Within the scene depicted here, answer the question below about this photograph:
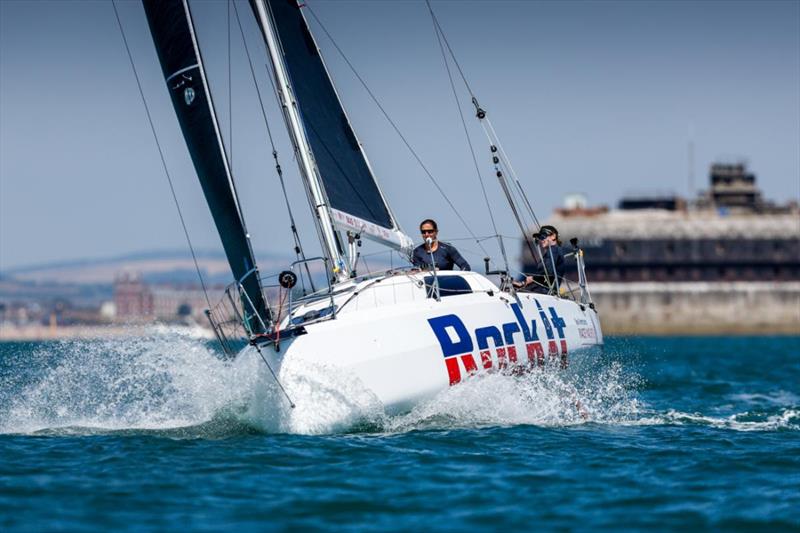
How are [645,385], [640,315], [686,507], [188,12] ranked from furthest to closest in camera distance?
1. [640,315]
2. [645,385]
3. [188,12]
4. [686,507]

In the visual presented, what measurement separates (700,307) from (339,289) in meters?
63.0

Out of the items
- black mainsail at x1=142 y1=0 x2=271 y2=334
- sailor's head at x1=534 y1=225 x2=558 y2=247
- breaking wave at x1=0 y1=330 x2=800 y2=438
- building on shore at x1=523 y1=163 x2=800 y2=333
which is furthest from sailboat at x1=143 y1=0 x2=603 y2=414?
building on shore at x1=523 y1=163 x2=800 y2=333

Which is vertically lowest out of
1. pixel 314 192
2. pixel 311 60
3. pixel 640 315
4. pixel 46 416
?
pixel 640 315

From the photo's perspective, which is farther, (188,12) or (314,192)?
(314,192)

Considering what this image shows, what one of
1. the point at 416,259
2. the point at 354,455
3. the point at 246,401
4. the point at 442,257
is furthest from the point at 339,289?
the point at 354,455

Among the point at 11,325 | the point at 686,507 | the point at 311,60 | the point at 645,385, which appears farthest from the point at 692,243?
the point at 11,325

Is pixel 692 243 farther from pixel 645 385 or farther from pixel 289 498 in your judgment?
pixel 289 498

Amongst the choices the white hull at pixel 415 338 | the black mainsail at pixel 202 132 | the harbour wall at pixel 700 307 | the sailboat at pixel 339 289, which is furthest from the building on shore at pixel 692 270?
the black mainsail at pixel 202 132

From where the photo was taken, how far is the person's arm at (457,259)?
1470 centimetres

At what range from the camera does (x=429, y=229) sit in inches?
581

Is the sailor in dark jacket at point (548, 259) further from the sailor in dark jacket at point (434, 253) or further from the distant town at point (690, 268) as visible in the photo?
the distant town at point (690, 268)

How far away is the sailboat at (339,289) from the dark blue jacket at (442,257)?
0.39 m

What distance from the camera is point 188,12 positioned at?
13164mm

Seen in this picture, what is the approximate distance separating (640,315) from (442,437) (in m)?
63.0
